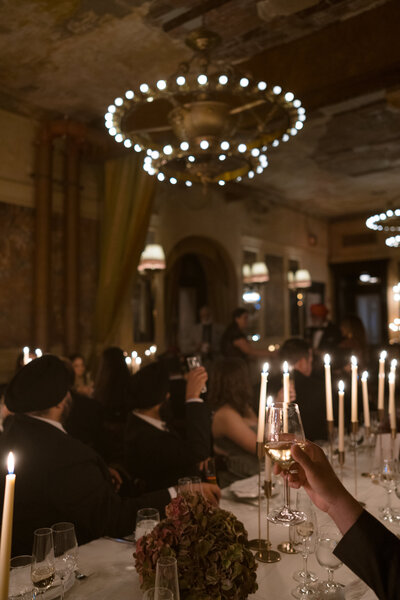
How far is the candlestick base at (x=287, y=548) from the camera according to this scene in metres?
1.99

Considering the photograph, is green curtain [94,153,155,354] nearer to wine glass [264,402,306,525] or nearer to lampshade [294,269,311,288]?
wine glass [264,402,306,525]

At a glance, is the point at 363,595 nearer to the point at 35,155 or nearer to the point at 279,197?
the point at 35,155

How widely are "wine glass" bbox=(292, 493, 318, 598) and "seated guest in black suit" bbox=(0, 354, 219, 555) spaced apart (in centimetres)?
58

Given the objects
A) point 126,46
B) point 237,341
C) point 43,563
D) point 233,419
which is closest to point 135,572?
point 43,563

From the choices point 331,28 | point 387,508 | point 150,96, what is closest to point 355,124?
point 331,28

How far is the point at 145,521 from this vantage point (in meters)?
2.03

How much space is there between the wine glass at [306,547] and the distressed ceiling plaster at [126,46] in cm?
414

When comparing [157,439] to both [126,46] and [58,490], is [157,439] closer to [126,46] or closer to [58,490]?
[58,490]

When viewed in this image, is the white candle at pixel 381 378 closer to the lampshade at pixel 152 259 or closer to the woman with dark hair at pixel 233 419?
the woman with dark hair at pixel 233 419

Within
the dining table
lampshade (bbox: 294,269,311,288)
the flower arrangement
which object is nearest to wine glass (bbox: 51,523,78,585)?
the dining table

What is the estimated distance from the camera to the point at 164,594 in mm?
1339

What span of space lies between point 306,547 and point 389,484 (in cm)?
86

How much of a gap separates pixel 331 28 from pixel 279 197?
6925mm

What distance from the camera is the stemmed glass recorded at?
235 cm
